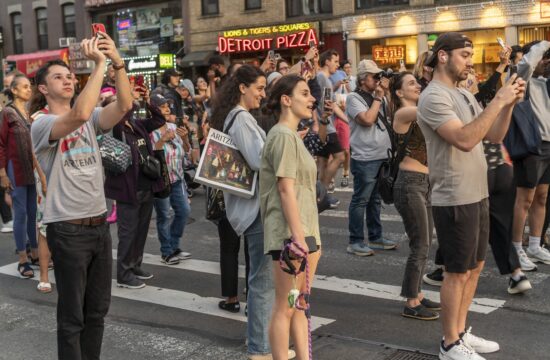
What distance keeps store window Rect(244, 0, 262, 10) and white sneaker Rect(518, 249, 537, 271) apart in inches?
865

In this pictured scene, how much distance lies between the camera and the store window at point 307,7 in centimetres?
2586

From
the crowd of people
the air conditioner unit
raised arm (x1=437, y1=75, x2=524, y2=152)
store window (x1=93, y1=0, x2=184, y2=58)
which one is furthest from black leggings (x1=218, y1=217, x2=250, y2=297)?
the air conditioner unit

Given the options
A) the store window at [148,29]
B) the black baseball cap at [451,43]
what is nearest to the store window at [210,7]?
the store window at [148,29]

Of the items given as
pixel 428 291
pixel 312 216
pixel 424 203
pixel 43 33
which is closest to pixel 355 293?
pixel 428 291

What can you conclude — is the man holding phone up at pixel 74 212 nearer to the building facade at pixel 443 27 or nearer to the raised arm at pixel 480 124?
the raised arm at pixel 480 124

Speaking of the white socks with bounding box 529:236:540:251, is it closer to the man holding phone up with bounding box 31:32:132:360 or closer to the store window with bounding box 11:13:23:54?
the man holding phone up with bounding box 31:32:132:360

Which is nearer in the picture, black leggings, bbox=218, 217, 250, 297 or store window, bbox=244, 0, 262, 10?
black leggings, bbox=218, 217, 250, 297

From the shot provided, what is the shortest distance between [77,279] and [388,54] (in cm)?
2125

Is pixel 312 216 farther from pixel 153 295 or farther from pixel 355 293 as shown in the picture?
pixel 153 295

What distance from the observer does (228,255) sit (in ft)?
19.9

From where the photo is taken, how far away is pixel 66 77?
4438 millimetres

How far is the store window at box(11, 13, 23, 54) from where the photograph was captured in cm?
3831

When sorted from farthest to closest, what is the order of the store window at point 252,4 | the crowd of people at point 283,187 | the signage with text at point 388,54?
the store window at point 252,4, the signage with text at point 388,54, the crowd of people at point 283,187

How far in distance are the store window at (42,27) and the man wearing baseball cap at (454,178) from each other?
1371 inches
